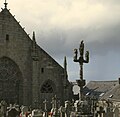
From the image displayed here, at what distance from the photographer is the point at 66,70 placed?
40.7 m

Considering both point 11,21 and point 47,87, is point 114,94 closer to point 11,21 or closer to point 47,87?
point 47,87

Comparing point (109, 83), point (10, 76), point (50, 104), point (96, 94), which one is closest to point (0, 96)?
point (10, 76)

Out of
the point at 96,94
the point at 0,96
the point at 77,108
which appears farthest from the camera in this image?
the point at 96,94

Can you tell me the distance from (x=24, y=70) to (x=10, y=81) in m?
2.04

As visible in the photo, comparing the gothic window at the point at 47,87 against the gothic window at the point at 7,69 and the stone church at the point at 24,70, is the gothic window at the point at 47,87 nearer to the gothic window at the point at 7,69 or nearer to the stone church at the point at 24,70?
the stone church at the point at 24,70

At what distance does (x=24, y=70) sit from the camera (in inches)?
1542

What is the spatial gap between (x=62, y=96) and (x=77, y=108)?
66.9 ft

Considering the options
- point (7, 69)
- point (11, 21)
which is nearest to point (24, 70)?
point (7, 69)

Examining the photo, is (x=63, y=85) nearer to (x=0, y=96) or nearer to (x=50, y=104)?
(x=50, y=104)

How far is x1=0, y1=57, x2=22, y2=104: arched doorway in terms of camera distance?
127 feet

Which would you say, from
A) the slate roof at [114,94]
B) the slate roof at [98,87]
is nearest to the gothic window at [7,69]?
the slate roof at [114,94]

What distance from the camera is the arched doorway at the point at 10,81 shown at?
38.6m

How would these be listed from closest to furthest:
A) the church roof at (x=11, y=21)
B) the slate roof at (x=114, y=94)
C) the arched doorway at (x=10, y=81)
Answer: the arched doorway at (x=10, y=81), the church roof at (x=11, y=21), the slate roof at (x=114, y=94)

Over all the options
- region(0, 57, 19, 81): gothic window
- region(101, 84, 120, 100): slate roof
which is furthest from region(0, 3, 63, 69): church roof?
region(101, 84, 120, 100): slate roof
